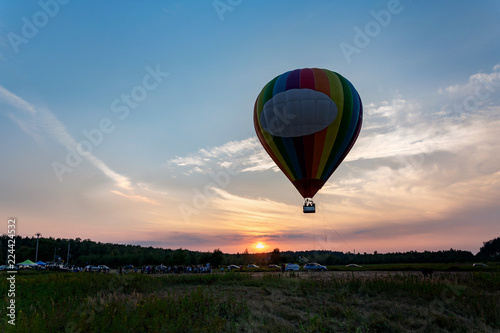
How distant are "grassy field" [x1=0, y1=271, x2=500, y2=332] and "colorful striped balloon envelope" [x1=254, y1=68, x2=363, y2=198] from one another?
30.5ft

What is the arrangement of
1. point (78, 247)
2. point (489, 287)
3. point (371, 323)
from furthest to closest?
point (78, 247) → point (489, 287) → point (371, 323)

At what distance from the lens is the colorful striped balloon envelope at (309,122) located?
23531mm

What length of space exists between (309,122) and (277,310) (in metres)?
14.6

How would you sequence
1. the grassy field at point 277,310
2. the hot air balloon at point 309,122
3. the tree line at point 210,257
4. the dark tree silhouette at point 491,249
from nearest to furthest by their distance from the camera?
the grassy field at point 277,310 < the hot air balloon at point 309,122 < the tree line at point 210,257 < the dark tree silhouette at point 491,249

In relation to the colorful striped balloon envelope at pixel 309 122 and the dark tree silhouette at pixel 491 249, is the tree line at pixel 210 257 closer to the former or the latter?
the dark tree silhouette at pixel 491 249

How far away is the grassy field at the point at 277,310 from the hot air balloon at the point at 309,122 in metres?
9.21

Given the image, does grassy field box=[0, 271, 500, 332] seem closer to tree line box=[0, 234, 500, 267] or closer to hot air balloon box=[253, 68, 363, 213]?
hot air balloon box=[253, 68, 363, 213]

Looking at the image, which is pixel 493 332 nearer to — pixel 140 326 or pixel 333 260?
pixel 140 326

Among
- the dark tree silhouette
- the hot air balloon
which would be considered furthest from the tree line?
the hot air balloon

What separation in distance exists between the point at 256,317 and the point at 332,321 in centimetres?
271

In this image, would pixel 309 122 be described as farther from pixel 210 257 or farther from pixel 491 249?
pixel 491 249

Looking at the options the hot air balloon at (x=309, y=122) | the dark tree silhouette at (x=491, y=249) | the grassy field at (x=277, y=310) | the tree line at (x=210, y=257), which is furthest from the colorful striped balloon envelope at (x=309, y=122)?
the dark tree silhouette at (x=491, y=249)

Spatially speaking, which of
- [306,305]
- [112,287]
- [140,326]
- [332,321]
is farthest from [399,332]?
[112,287]

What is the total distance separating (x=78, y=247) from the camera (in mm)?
137875
